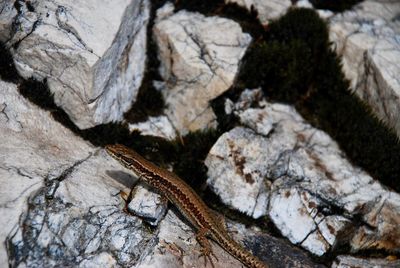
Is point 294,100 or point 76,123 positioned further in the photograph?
point 294,100

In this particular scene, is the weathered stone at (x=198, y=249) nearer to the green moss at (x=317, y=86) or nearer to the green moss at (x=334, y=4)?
the green moss at (x=317, y=86)

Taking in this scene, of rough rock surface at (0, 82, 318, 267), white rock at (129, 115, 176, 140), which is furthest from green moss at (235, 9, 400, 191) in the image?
rough rock surface at (0, 82, 318, 267)

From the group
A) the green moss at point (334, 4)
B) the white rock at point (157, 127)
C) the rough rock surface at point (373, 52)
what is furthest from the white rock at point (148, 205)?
the green moss at point (334, 4)

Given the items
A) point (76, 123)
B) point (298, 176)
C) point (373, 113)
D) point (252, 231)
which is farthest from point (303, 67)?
point (76, 123)

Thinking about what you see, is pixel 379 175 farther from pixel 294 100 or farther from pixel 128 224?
pixel 128 224

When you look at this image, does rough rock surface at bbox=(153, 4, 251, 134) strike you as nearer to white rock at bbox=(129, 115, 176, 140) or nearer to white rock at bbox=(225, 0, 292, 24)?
white rock at bbox=(129, 115, 176, 140)
